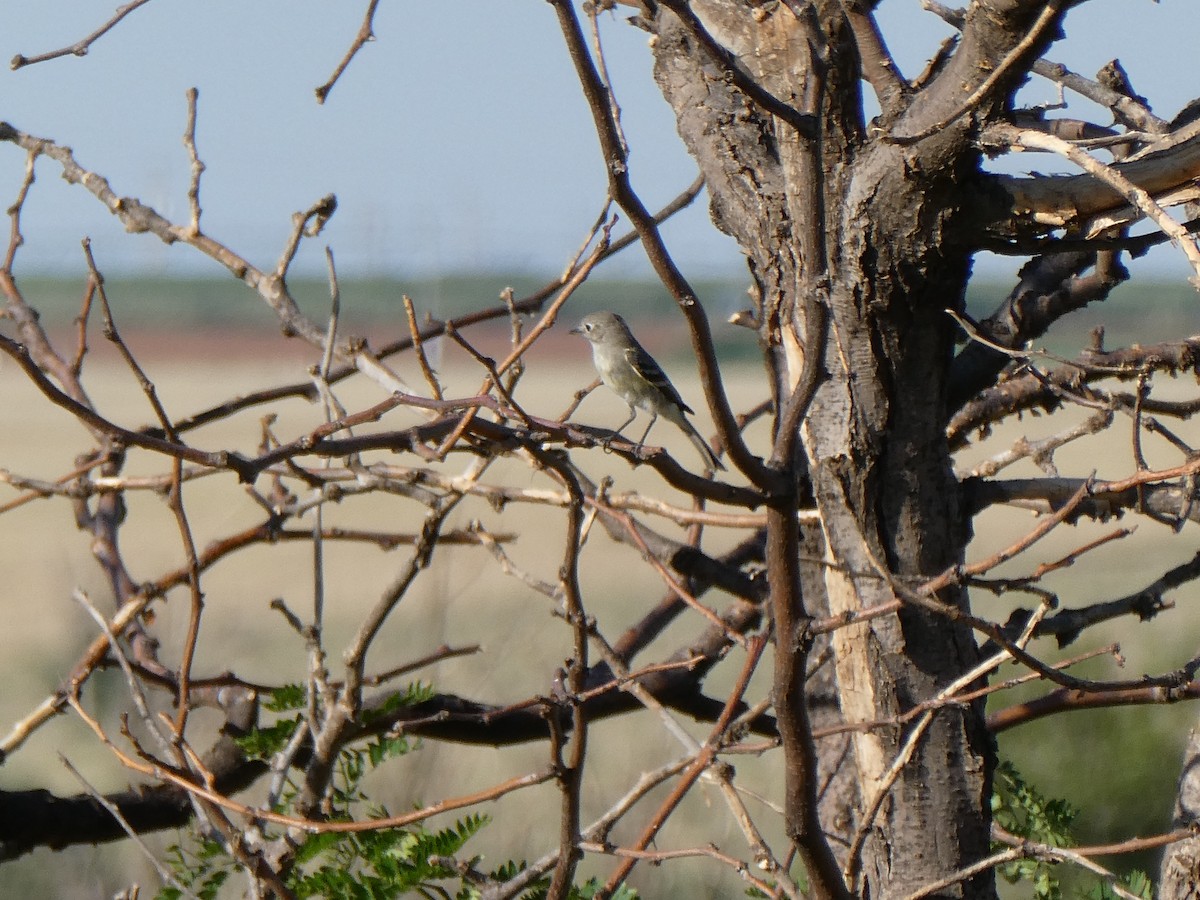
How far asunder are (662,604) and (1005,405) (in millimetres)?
961

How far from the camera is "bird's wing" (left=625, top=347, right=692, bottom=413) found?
16.0ft

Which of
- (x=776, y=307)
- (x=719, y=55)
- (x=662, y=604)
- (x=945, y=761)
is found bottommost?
(x=945, y=761)

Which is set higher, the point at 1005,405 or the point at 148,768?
the point at 1005,405

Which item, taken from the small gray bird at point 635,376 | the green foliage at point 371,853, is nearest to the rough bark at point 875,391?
the green foliage at point 371,853

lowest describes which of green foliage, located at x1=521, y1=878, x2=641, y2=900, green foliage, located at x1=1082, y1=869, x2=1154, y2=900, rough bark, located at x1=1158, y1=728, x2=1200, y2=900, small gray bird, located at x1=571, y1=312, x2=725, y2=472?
green foliage, located at x1=1082, y1=869, x2=1154, y2=900

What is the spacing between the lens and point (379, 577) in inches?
695

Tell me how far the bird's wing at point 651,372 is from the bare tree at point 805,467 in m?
1.92

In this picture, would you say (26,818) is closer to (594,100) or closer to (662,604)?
(662,604)

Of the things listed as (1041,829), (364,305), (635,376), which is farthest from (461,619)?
(364,305)

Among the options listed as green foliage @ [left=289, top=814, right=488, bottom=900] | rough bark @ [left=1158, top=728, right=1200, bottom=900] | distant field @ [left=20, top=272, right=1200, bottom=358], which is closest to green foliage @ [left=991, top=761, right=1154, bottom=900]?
rough bark @ [left=1158, top=728, right=1200, bottom=900]

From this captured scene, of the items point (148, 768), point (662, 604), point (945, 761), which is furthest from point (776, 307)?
point (662, 604)

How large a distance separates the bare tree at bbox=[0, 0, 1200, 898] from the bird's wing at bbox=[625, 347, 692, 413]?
6.31 ft

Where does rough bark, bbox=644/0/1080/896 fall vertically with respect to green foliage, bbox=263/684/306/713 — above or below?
above

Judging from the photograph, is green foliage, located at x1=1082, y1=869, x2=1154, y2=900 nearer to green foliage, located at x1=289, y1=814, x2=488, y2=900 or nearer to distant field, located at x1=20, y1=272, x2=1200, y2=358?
green foliage, located at x1=289, y1=814, x2=488, y2=900
